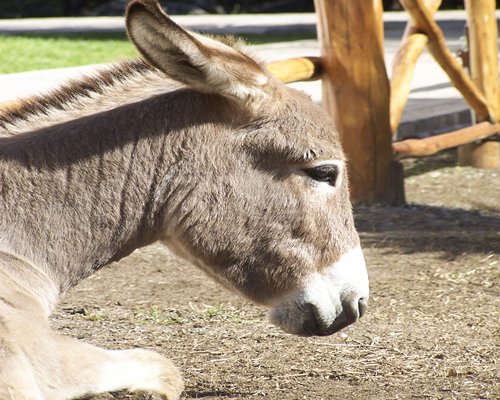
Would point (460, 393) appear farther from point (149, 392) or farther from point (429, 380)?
point (149, 392)

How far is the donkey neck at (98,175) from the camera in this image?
328 cm

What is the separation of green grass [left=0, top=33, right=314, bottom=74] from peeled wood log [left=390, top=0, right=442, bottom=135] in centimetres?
395

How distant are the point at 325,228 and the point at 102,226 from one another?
711 millimetres

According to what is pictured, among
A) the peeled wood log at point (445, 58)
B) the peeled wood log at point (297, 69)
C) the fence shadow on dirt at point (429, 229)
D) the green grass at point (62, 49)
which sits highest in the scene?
the peeled wood log at point (297, 69)

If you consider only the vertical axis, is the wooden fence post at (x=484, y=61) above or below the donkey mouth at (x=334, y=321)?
below

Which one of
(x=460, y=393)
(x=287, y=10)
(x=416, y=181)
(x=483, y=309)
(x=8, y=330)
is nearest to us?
(x=8, y=330)

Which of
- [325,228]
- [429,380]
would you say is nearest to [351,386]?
[429,380]

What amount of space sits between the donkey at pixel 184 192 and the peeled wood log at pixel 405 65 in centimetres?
411

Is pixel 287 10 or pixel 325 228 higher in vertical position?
pixel 325 228

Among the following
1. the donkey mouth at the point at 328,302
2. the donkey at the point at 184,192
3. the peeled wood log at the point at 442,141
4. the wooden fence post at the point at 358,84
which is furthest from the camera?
the peeled wood log at the point at 442,141

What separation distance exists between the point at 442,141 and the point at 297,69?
157 cm

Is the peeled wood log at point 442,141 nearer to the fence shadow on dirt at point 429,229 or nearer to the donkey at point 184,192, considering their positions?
the fence shadow on dirt at point 429,229

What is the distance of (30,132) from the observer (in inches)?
133

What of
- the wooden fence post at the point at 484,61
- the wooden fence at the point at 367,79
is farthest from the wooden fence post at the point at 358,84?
the wooden fence post at the point at 484,61
